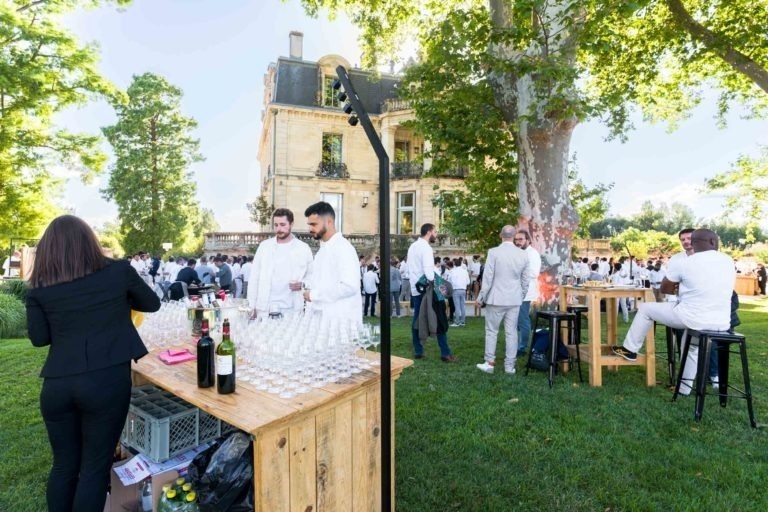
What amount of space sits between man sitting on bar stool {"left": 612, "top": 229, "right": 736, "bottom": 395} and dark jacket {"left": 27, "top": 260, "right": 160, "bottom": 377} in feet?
16.8

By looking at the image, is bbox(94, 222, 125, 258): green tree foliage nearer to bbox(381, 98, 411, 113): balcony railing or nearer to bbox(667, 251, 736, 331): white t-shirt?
bbox(667, 251, 736, 331): white t-shirt

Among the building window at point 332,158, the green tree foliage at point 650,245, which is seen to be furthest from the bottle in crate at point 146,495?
the green tree foliage at point 650,245

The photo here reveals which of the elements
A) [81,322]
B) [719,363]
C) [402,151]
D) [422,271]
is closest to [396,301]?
[422,271]

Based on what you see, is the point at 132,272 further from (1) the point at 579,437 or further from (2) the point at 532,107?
(2) the point at 532,107

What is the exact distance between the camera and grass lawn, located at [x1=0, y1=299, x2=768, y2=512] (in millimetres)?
2877

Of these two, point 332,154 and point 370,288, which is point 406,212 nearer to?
point 332,154

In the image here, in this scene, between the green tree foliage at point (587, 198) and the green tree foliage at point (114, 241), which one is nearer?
the green tree foliage at point (114, 241)

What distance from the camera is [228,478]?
7.20 ft

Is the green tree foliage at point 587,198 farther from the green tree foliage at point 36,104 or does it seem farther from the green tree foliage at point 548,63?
the green tree foliage at point 36,104

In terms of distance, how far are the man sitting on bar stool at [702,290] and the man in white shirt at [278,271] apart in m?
4.05

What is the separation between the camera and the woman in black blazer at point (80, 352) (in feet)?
7.11

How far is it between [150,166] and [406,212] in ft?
51.0

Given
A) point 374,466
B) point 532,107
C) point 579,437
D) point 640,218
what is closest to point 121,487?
point 374,466

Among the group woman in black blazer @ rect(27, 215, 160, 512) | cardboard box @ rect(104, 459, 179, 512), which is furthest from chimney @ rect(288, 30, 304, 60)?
cardboard box @ rect(104, 459, 179, 512)
